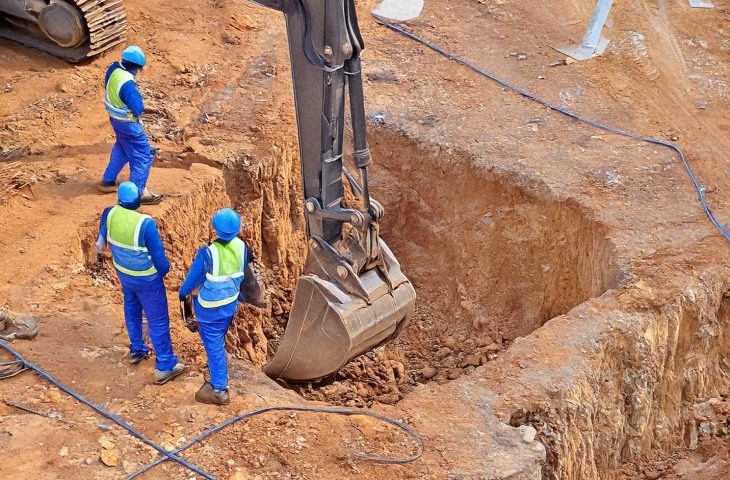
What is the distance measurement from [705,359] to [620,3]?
7.77 m

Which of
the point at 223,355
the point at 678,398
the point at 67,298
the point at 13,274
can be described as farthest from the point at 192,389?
the point at 678,398

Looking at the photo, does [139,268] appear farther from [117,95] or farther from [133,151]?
[117,95]

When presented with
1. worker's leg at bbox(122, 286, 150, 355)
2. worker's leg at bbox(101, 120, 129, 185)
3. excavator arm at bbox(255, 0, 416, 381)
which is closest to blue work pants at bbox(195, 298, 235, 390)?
worker's leg at bbox(122, 286, 150, 355)

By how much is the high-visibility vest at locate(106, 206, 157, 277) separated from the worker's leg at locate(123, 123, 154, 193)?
2268 mm

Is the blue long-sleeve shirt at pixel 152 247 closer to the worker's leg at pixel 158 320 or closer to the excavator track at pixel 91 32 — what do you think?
the worker's leg at pixel 158 320

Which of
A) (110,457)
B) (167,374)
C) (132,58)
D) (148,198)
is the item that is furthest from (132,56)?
(110,457)

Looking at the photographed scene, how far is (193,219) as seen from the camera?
34.3ft

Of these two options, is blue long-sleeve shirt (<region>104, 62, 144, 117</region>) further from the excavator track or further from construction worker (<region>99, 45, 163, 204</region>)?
the excavator track

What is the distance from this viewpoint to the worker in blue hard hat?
7332 millimetres

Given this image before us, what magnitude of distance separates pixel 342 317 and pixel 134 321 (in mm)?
1911

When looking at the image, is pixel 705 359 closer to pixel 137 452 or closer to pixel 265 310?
pixel 265 310

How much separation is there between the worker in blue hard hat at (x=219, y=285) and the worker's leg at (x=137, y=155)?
8.92 feet

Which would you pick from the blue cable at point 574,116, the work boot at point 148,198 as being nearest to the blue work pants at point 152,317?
the work boot at point 148,198

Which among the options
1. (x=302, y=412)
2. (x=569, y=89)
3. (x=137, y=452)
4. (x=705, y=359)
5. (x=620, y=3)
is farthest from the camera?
(x=620, y=3)
